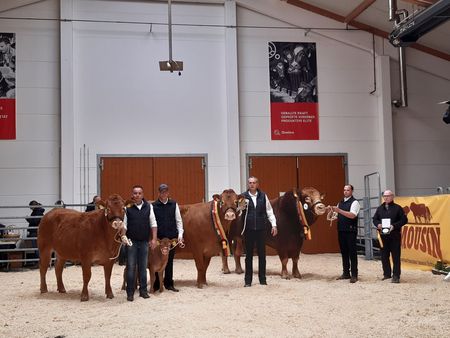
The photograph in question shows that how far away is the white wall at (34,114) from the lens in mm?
12461

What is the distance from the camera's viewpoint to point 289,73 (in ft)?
45.1

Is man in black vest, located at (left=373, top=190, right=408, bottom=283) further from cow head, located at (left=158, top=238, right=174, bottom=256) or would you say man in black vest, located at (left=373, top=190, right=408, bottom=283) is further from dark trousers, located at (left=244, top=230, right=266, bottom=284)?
cow head, located at (left=158, top=238, right=174, bottom=256)

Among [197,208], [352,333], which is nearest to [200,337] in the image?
[352,333]

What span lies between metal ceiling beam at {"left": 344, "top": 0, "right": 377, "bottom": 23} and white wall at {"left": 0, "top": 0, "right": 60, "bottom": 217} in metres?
7.25

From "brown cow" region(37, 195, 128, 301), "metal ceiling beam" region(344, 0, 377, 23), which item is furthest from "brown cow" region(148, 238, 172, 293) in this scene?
"metal ceiling beam" region(344, 0, 377, 23)

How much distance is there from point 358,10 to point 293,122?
3.14 m

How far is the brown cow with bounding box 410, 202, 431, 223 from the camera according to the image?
31.5 feet

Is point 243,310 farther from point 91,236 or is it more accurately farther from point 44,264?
point 44,264

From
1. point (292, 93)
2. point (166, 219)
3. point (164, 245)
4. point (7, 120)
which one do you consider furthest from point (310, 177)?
point (7, 120)

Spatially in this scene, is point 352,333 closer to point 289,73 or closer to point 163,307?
point 163,307

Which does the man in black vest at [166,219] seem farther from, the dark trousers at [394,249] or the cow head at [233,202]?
the dark trousers at [394,249]

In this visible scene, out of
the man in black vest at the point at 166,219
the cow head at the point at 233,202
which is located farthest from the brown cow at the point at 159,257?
the cow head at the point at 233,202

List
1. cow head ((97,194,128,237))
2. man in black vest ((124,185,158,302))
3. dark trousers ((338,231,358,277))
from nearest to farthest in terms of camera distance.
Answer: cow head ((97,194,128,237)) → man in black vest ((124,185,158,302)) → dark trousers ((338,231,358,277))

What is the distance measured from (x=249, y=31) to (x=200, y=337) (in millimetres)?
10391
